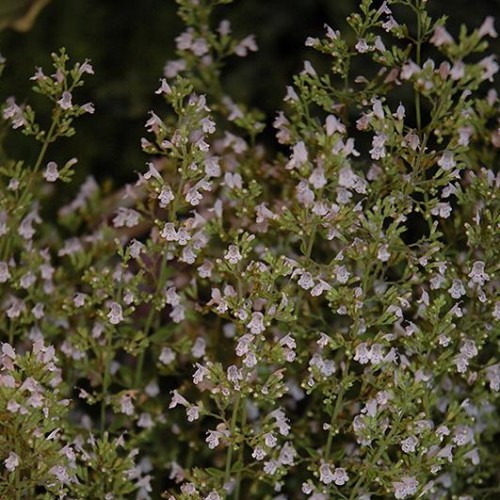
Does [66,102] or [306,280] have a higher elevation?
[66,102]

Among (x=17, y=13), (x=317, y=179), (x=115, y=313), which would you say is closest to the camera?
(x=317, y=179)

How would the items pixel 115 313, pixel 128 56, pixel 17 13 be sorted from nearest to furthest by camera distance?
pixel 115 313
pixel 17 13
pixel 128 56

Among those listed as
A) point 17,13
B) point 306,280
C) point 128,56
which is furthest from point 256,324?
point 128,56

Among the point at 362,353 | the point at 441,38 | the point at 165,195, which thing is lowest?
the point at 362,353

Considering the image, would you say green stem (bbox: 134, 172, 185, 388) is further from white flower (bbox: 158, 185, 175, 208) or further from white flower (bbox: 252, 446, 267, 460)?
white flower (bbox: 252, 446, 267, 460)

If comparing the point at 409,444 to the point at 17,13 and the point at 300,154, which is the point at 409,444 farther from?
the point at 17,13

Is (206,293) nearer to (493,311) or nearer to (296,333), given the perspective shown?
(296,333)

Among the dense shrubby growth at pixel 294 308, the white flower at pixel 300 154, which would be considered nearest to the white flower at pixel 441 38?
the dense shrubby growth at pixel 294 308

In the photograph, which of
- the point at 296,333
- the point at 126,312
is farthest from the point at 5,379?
the point at 296,333
